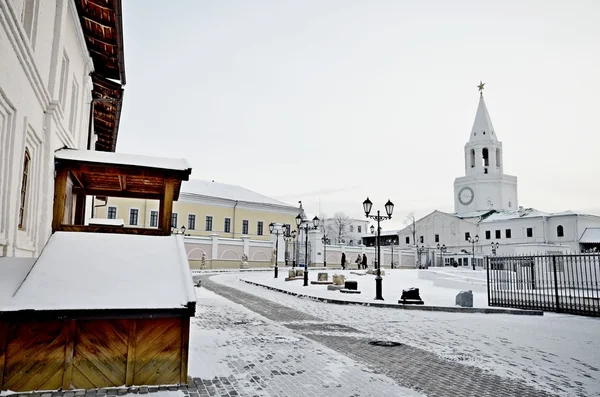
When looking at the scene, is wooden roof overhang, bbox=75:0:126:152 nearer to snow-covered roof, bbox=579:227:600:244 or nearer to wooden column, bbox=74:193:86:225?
wooden column, bbox=74:193:86:225

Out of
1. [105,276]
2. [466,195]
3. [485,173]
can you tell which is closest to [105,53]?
[105,276]

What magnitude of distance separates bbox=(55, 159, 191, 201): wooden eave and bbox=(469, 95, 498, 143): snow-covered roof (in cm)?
8098

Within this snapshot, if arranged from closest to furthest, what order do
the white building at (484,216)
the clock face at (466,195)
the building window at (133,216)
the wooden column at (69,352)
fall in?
the wooden column at (69,352) → the building window at (133,216) → the white building at (484,216) → the clock face at (466,195)

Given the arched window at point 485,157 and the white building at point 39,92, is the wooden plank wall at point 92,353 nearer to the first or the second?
the white building at point 39,92

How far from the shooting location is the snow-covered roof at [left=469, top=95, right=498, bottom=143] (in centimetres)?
8231

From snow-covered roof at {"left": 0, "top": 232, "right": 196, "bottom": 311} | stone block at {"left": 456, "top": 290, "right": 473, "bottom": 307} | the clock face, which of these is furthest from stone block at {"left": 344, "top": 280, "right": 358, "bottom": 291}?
the clock face

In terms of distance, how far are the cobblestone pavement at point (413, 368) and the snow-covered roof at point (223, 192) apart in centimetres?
4552

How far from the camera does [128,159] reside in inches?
304

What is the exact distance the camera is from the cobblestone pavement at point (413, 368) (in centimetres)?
621

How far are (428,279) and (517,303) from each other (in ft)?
51.4

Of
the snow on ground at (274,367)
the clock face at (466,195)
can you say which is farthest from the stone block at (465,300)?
the clock face at (466,195)

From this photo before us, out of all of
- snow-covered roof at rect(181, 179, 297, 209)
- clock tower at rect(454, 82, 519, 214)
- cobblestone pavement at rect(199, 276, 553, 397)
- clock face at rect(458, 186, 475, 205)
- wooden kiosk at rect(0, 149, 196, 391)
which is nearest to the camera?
wooden kiosk at rect(0, 149, 196, 391)

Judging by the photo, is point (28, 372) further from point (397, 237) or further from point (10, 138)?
point (397, 237)

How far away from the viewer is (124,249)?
6.85m
